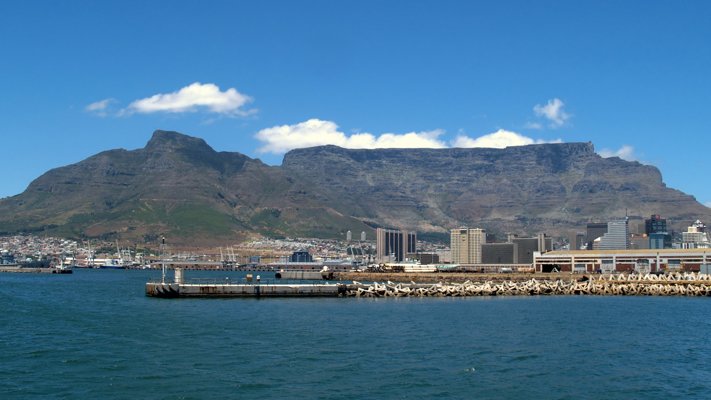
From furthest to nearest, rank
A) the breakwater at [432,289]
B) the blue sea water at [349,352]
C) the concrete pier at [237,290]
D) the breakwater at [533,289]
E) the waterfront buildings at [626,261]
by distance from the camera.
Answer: the waterfront buildings at [626,261] → the breakwater at [533,289] → the breakwater at [432,289] → the concrete pier at [237,290] → the blue sea water at [349,352]

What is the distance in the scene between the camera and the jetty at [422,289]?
87.2 meters

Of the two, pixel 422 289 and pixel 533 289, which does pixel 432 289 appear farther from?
pixel 533 289

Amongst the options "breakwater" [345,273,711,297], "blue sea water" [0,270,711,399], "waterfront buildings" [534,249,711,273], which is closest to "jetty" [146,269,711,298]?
"breakwater" [345,273,711,297]

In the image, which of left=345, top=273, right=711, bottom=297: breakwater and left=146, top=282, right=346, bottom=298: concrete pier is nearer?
left=146, top=282, right=346, bottom=298: concrete pier

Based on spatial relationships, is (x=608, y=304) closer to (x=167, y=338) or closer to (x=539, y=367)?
(x=539, y=367)

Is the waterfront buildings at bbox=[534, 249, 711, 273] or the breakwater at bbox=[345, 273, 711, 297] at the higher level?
the waterfront buildings at bbox=[534, 249, 711, 273]

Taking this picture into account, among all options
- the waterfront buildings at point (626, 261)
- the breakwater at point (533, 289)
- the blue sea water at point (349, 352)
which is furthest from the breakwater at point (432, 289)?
the waterfront buildings at point (626, 261)

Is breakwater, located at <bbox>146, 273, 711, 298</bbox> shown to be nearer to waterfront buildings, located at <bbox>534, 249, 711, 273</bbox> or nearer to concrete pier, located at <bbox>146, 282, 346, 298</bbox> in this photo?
concrete pier, located at <bbox>146, 282, 346, 298</bbox>

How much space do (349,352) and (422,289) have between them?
50163 mm

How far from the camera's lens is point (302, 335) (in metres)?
54.1

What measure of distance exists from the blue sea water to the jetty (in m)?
9.31

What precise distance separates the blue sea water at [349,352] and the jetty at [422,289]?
367 inches

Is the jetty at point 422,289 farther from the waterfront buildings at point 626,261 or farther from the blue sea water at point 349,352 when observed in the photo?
the waterfront buildings at point 626,261

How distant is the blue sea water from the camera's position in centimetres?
3675
